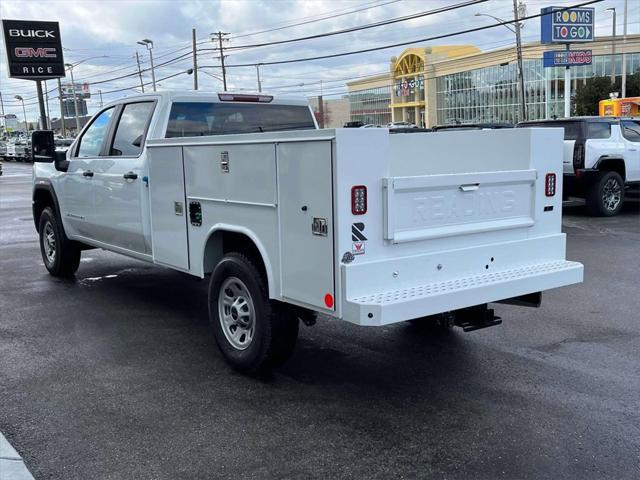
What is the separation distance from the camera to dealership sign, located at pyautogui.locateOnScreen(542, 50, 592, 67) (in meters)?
46.2

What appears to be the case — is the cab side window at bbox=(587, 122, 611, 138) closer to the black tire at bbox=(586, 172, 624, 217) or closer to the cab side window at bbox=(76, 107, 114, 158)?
the black tire at bbox=(586, 172, 624, 217)

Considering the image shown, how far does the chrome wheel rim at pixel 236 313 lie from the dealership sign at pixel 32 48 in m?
37.4

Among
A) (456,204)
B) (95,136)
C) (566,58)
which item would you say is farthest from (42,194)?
(566,58)

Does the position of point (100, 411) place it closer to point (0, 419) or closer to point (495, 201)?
point (0, 419)

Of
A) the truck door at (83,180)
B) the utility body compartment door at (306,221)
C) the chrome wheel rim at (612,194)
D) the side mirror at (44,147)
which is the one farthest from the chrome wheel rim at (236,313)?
the chrome wheel rim at (612,194)

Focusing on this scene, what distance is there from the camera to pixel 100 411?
4547 millimetres

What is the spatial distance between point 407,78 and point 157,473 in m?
96.0

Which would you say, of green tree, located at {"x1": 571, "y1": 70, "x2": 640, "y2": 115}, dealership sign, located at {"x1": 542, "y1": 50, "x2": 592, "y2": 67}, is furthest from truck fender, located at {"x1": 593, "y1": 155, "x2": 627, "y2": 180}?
green tree, located at {"x1": 571, "y1": 70, "x2": 640, "y2": 115}

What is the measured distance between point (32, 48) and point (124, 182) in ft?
121

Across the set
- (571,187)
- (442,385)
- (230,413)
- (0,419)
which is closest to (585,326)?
(442,385)

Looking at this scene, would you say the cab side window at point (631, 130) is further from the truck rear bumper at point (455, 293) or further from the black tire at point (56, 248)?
the black tire at point (56, 248)

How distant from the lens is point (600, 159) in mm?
13773

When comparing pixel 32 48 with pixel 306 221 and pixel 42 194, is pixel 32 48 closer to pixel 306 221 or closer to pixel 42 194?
pixel 42 194

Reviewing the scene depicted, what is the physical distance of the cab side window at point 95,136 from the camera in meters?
7.28
